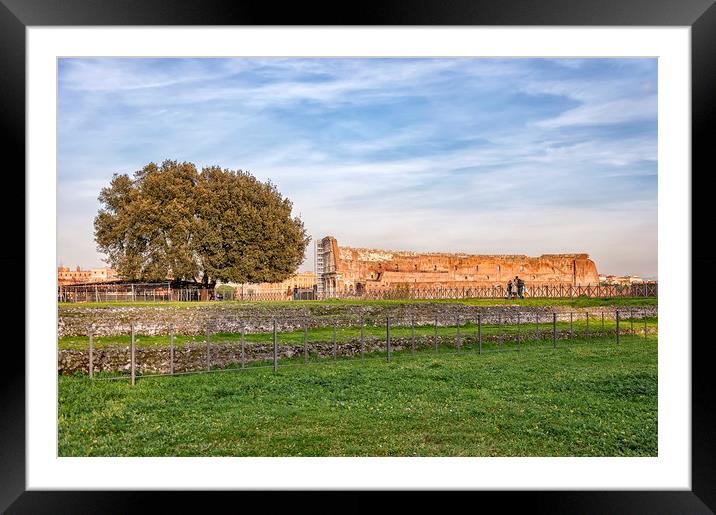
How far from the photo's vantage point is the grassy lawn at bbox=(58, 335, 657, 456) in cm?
423

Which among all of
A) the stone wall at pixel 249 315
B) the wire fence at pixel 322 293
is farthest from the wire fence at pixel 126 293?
the stone wall at pixel 249 315

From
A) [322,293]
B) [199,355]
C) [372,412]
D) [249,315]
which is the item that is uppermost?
[322,293]

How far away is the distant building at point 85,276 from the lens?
1035cm

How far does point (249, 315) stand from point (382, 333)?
2079 millimetres

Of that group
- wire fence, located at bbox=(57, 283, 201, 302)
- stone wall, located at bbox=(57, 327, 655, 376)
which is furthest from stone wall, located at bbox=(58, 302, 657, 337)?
wire fence, located at bbox=(57, 283, 201, 302)

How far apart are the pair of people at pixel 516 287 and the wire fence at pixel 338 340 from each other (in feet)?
5.90

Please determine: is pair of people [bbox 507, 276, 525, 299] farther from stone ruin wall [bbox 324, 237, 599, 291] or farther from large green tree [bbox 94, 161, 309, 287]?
large green tree [bbox 94, 161, 309, 287]

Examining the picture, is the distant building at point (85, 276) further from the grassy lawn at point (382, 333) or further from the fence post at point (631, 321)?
the fence post at point (631, 321)

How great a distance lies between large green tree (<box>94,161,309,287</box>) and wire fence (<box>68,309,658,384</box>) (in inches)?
120

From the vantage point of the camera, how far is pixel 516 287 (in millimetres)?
13227

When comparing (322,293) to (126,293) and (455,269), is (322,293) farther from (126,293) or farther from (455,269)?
(126,293)
